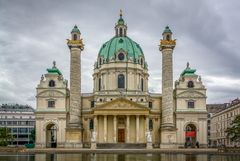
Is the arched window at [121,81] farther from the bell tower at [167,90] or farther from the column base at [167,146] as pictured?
the column base at [167,146]

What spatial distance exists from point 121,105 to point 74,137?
13.3 metres

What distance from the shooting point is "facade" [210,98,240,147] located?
10984cm

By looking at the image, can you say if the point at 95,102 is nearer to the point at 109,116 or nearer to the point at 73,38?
the point at 109,116

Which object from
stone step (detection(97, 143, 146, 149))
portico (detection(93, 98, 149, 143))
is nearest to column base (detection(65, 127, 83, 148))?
stone step (detection(97, 143, 146, 149))

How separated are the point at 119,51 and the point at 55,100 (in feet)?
69.7

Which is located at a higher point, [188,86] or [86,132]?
[188,86]

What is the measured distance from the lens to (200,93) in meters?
101

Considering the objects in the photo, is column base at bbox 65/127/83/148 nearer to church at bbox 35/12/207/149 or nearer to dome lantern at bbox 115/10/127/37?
church at bbox 35/12/207/149

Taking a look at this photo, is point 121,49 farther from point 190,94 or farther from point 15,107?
point 15,107

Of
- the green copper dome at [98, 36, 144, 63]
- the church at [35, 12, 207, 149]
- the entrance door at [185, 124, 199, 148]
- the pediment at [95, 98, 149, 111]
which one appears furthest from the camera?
the green copper dome at [98, 36, 144, 63]

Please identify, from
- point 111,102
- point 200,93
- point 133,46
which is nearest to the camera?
point 111,102

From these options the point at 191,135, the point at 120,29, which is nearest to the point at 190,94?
the point at 191,135

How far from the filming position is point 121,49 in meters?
107

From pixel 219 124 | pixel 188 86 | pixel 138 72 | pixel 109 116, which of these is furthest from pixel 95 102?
pixel 219 124
